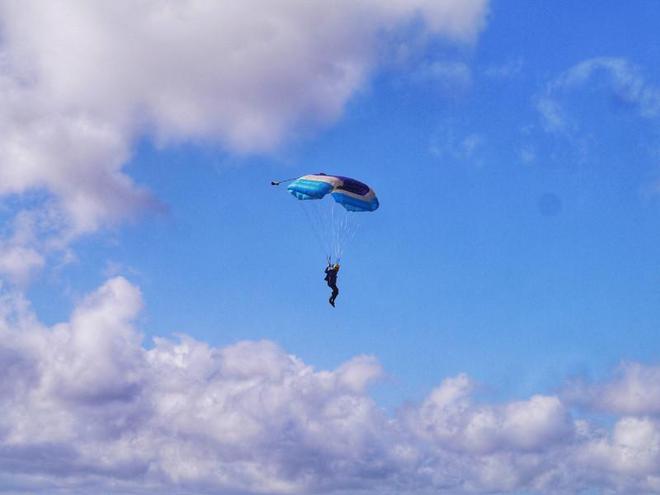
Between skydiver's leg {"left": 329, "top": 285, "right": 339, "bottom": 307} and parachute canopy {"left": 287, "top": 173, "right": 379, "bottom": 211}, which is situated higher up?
parachute canopy {"left": 287, "top": 173, "right": 379, "bottom": 211}

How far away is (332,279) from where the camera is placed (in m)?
78.7

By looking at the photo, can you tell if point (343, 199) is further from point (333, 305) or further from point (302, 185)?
point (333, 305)

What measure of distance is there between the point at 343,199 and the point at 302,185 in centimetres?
517

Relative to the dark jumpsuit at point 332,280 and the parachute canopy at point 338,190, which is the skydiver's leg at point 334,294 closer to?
the dark jumpsuit at point 332,280

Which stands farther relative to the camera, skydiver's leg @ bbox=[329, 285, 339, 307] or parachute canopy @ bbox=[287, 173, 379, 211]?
skydiver's leg @ bbox=[329, 285, 339, 307]

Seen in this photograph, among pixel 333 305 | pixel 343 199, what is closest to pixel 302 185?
pixel 343 199

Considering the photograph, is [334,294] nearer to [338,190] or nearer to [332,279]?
[332,279]

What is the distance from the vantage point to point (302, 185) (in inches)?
3014

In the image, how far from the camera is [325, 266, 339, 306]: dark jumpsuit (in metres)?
78.6

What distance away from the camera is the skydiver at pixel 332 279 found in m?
78.7

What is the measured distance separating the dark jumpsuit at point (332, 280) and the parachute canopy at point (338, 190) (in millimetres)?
6912

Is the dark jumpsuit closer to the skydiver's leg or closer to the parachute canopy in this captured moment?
the skydiver's leg

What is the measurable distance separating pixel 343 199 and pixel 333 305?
11314 mm

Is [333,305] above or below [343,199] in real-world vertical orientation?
below
